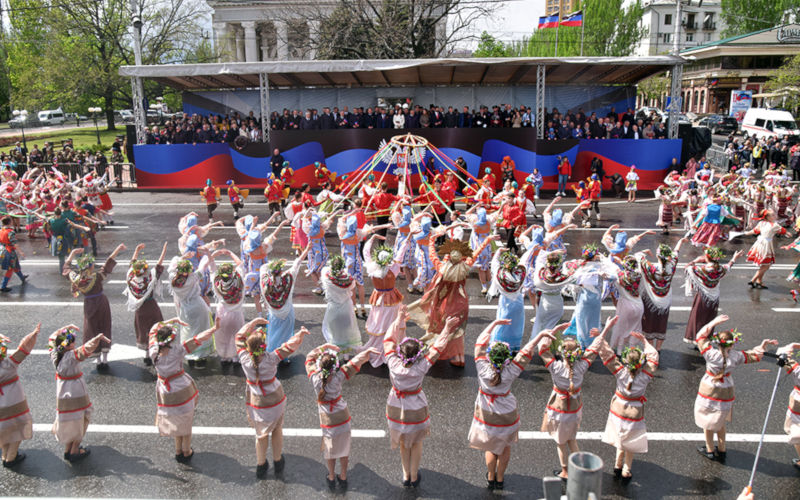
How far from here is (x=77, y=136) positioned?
46719mm

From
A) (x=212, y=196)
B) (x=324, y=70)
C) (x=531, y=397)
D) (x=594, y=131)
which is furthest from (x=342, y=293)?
(x=594, y=131)

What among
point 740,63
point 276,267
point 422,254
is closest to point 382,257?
point 276,267

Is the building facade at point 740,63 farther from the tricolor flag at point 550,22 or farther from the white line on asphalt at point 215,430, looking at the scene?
the white line on asphalt at point 215,430

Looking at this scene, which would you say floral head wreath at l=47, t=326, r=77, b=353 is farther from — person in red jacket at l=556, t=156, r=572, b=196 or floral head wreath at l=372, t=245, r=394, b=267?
person in red jacket at l=556, t=156, r=572, b=196

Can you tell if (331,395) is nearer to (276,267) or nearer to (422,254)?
(276,267)

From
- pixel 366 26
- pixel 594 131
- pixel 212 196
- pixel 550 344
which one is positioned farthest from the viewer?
pixel 366 26

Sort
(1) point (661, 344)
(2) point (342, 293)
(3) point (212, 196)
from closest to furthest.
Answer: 1. (2) point (342, 293)
2. (1) point (661, 344)
3. (3) point (212, 196)

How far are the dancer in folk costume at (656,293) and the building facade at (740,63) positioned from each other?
5597cm

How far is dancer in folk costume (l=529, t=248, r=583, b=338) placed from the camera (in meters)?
8.98

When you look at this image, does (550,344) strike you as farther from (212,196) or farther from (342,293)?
(212,196)

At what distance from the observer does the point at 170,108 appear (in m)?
60.1

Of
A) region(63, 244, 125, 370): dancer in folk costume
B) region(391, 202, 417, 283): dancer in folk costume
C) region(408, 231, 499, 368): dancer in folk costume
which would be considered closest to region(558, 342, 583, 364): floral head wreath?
region(408, 231, 499, 368): dancer in folk costume

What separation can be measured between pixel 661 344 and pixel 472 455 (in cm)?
413

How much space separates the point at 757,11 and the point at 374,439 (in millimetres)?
74142
